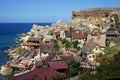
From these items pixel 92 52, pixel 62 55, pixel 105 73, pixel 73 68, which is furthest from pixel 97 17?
pixel 105 73

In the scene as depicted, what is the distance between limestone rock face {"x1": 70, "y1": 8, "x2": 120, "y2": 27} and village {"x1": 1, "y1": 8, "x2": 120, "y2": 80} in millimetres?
639

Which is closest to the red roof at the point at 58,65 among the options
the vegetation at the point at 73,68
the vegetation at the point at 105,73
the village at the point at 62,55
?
the village at the point at 62,55

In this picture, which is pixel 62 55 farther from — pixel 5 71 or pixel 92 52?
pixel 5 71

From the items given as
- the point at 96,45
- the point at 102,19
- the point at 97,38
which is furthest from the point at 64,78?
the point at 102,19

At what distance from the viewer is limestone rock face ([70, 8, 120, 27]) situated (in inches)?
2813

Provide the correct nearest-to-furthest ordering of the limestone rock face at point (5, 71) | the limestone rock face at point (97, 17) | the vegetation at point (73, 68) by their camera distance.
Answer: the vegetation at point (73, 68), the limestone rock face at point (5, 71), the limestone rock face at point (97, 17)

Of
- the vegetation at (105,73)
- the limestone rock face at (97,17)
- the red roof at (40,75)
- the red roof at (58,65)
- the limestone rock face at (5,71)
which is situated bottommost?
the limestone rock face at (5,71)

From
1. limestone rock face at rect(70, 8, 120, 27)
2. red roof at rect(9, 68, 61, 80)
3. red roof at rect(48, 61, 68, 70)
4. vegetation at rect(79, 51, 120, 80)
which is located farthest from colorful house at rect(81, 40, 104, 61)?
limestone rock face at rect(70, 8, 120, 27)

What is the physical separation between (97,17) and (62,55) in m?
31.2

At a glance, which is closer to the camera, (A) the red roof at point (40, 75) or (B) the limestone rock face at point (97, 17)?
(A) the red roof at point (40, 75)

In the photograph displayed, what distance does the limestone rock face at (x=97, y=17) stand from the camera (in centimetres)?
7144

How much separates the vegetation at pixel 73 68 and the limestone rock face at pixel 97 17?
27.8m

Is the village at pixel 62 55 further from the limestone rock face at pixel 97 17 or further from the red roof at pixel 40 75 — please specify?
the limestone rock face at pixel 97 17

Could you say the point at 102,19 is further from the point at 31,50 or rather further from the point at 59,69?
the point at 59,69
